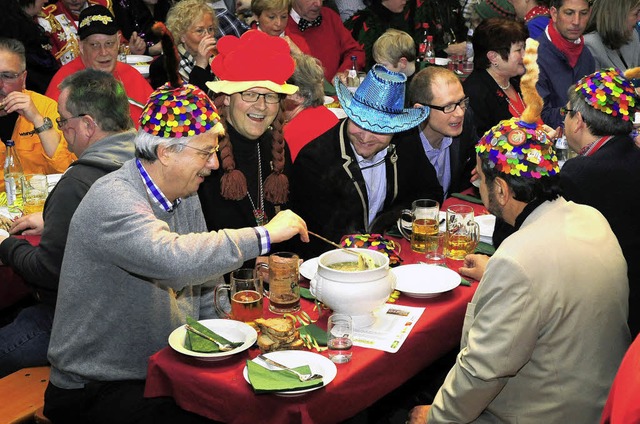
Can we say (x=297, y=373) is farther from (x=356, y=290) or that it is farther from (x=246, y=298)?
(x=246, y=298)

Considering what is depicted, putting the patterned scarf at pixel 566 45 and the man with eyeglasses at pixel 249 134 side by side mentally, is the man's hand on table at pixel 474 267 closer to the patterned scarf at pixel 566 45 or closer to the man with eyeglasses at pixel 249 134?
the man with eyeglasses at pixel 249 134

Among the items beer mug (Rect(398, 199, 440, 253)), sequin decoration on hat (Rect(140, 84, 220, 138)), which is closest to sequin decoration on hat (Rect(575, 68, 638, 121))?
beer mug (Rect(398, 199, 440, 253))

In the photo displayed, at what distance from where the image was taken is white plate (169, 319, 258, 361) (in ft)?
8.39

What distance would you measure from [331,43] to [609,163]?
172 inches

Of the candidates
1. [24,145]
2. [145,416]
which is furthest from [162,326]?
[24,145]

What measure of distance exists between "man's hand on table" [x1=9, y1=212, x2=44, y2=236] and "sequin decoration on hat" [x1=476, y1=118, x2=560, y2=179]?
7.03 ft

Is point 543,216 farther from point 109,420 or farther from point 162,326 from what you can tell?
point 109,420

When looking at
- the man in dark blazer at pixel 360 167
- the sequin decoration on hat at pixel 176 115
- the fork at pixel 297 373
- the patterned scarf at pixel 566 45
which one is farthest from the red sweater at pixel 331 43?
the fork at pixel 297 373

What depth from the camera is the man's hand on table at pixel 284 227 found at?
2.76 meters

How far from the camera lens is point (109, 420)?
2.84m

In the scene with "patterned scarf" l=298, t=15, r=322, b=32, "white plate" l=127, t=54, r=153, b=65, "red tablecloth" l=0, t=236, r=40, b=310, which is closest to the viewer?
"red tablecloth" l=0, t=236, r=40, b=310

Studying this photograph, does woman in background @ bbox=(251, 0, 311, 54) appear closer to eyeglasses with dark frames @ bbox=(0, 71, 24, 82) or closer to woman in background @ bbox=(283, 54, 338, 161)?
woman in background @ bbox=(283, 54, 338, 161)

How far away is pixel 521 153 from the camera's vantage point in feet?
8.70

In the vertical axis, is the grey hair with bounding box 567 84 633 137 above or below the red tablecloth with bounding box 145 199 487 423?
above
